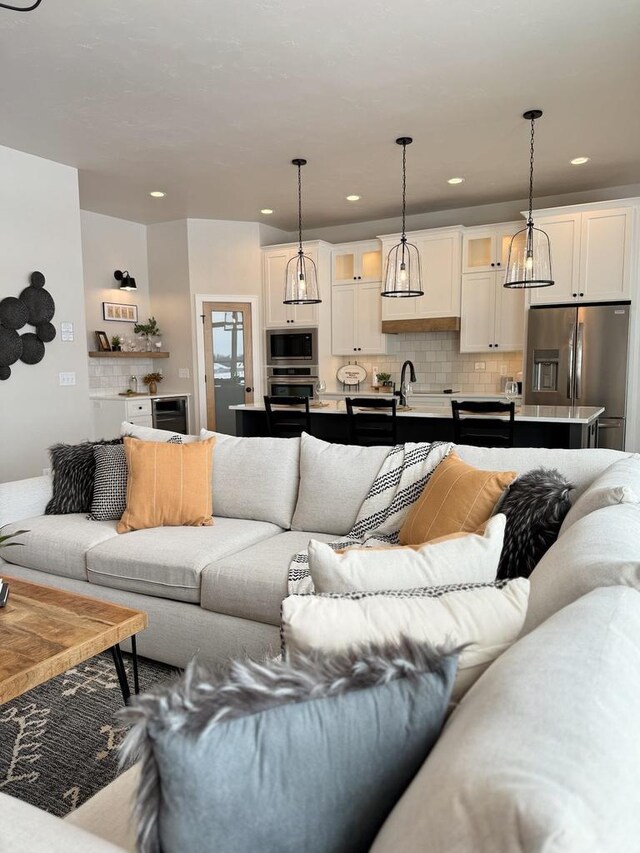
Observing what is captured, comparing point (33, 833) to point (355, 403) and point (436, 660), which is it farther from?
point (355, 403)

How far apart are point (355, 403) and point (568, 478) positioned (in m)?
2.14

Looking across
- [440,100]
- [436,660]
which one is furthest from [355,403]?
[436,660]

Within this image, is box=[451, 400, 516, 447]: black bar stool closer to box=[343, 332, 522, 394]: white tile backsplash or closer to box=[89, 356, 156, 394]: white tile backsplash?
box=[343, 332, 522, 394]: white tile backsplash

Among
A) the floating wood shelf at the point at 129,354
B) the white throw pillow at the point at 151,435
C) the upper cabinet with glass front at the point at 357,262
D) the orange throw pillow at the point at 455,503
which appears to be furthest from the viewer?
the upper cabinet with glass front at the point at 357,262

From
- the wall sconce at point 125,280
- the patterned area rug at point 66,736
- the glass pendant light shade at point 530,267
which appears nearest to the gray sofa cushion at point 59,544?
the patterned area rug at point 66,736

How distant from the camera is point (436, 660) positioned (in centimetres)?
73

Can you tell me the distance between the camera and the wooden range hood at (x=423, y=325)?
635cm

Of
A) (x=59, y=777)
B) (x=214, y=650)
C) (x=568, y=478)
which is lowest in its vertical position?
(x=59, y=777)

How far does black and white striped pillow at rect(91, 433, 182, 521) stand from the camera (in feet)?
9.25

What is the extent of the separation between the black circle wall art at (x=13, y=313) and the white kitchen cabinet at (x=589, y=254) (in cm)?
461

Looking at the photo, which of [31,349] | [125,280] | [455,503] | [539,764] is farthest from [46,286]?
[539,764]

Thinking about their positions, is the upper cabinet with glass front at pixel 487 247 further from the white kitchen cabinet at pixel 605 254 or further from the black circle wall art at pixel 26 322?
the black circle wall art at pixel 26 322

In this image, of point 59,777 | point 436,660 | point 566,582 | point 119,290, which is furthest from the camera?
point 119,290

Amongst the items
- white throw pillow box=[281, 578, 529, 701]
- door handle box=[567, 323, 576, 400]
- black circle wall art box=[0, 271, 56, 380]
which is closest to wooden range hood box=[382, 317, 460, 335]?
door handle box=[567, 323, 576, 400]
